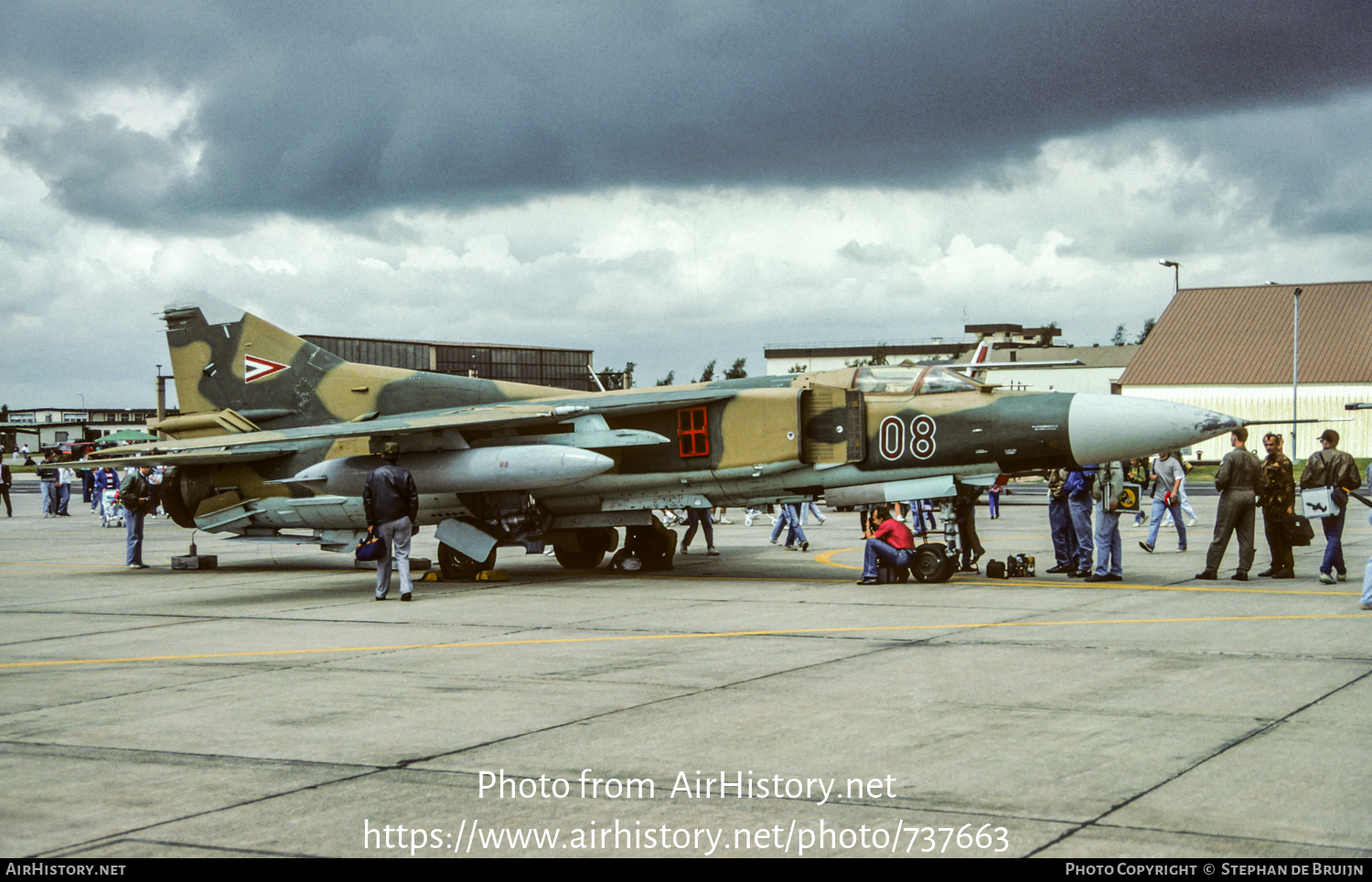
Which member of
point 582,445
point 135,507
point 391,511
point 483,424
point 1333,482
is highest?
point 483,424

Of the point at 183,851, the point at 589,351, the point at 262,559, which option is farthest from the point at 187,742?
the point at 589,351

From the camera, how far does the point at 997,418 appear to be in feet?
47.2

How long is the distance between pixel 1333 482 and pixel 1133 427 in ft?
8.48

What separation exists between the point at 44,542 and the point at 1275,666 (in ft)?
82.1

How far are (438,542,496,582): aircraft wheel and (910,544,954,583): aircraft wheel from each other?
578 centimetres

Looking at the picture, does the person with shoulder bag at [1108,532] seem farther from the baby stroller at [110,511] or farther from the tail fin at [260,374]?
the baby stroller at [110,511]

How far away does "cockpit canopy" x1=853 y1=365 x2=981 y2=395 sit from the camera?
15.0 meters

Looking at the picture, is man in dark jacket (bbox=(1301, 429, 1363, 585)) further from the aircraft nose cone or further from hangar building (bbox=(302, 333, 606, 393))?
hangar building (bbox=(302, 333, 606, 393))

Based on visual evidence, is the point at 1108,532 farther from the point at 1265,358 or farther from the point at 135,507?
the point at 1265,358

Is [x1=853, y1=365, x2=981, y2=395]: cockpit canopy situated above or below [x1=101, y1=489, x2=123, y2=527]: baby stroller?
above

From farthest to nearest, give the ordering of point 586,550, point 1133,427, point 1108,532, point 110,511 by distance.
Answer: point 110,511 → point 586,550 → point 1108,532 → point 1133,427

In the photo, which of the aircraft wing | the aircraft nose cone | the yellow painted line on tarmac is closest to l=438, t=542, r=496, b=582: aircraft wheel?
the aircraft wing

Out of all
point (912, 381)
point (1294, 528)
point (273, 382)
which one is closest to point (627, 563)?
point (912, 381)

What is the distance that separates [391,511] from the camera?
45.3 ft
